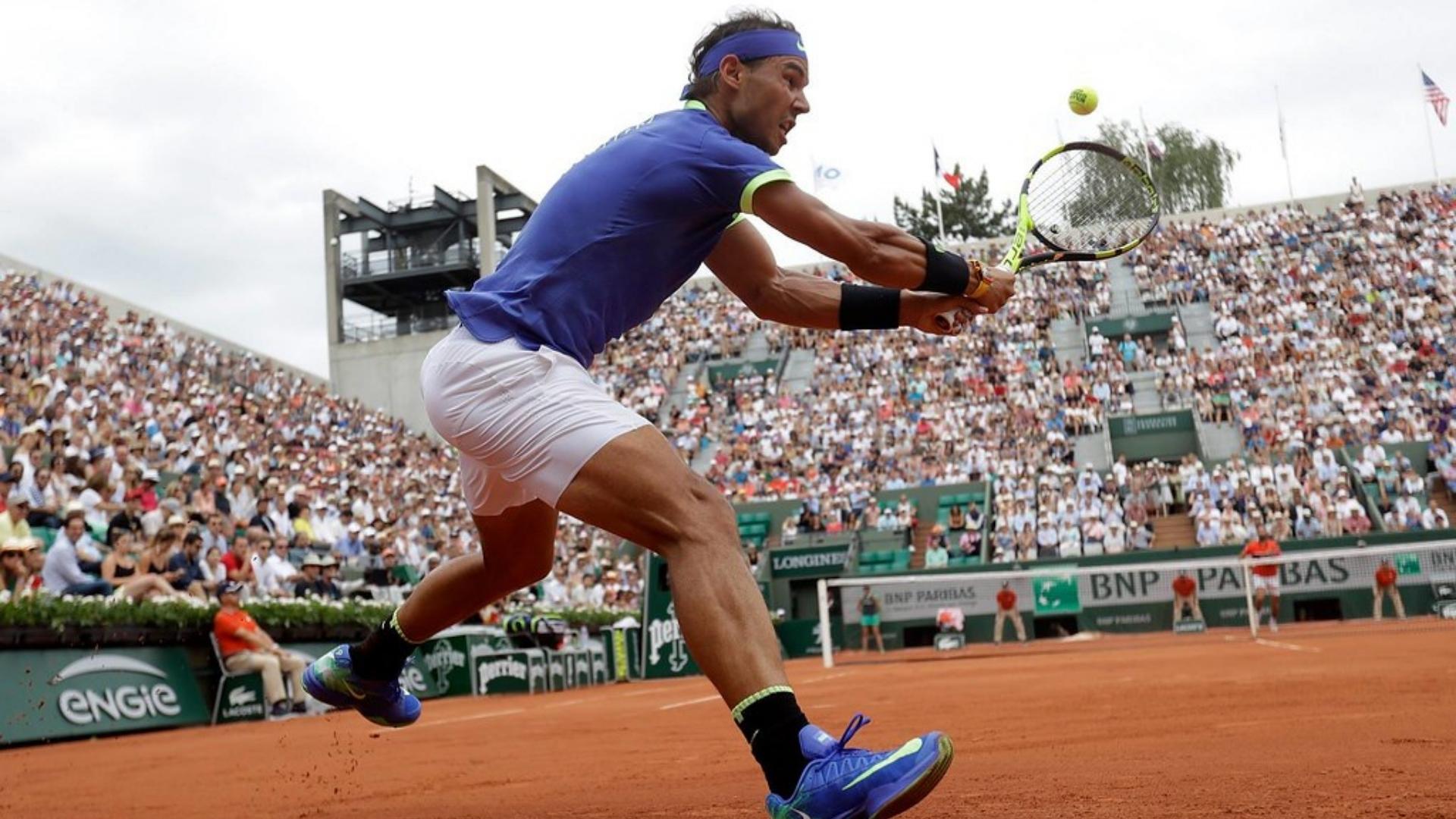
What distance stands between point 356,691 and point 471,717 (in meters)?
6.97

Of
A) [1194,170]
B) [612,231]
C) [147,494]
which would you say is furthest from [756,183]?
[1194,170]

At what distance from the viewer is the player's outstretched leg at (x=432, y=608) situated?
4.07m

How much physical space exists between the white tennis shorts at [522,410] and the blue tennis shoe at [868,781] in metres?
0.94

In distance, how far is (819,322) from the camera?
13.6ft

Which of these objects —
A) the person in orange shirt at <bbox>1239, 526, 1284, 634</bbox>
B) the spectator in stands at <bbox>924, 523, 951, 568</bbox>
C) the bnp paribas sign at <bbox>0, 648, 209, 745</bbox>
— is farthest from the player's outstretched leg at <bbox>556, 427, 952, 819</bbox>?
the spectator in stands at <bbox>924, 523, 951, 568</bbox>

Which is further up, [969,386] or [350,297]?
[350,297]

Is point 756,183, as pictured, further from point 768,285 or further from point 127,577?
point 127,577

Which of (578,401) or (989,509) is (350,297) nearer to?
(989,509)

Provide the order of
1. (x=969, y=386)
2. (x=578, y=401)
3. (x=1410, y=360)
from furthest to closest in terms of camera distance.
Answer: (x=969, y=386), (x=1410, y=360), (x=578, y=401)

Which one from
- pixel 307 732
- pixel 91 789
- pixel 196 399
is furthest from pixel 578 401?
pixel 196 399

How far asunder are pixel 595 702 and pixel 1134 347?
21125 millimetres

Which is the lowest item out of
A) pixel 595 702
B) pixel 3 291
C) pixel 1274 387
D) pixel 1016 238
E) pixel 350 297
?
pixel 595 702

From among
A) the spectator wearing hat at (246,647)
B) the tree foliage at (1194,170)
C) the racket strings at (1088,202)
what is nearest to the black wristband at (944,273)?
the racket strings at (1088,202)

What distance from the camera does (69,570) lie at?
11672 millimetres
